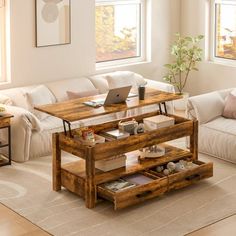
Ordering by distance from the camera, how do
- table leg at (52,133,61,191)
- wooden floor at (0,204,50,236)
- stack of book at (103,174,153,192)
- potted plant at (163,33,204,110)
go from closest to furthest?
wooden floor at (0,204,50,236)
stack of book at (103,174,153,192)
table leg at (52,133,61,191)
potted plant at (163,33,204,110)

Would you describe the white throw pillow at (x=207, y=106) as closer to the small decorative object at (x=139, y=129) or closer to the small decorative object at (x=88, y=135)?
the small decorative object at (x=139, y=129)

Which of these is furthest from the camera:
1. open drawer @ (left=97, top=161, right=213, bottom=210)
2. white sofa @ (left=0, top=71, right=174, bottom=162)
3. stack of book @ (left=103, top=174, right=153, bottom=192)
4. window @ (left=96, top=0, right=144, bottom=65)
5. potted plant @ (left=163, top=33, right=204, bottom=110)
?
potted plant @ (left=163, top=33, right=204, bottom=110)

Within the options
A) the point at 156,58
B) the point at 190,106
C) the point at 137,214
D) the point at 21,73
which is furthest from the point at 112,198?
the point at 156,58

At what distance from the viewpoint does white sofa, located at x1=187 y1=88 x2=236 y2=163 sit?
670cm

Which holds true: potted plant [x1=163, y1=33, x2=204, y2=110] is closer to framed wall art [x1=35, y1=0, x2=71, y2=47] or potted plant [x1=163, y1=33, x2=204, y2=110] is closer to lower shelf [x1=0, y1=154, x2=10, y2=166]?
framed wall art [x1=35, y1=0, x2=71, y2=47]

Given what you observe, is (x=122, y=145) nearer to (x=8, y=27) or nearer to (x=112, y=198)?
(x=112, y=198)

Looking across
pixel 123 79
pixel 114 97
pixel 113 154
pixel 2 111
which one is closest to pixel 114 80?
pixel 123 79

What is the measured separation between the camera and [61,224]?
5.29 meters

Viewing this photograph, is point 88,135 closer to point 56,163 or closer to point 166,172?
point 56,163

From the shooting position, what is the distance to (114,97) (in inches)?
235

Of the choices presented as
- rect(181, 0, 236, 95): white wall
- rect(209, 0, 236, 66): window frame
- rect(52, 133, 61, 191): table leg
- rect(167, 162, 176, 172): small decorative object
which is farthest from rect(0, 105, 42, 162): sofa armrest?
rect(209, 0, 236, 66): window frame

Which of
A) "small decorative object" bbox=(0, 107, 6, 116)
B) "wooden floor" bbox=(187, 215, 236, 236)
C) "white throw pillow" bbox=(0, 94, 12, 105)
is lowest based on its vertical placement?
"wooden floor" bbox=(187, 215, 236, 236)

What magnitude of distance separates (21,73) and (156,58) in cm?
225

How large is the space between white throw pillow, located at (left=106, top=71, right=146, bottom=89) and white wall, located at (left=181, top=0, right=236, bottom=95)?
3.81 ft
